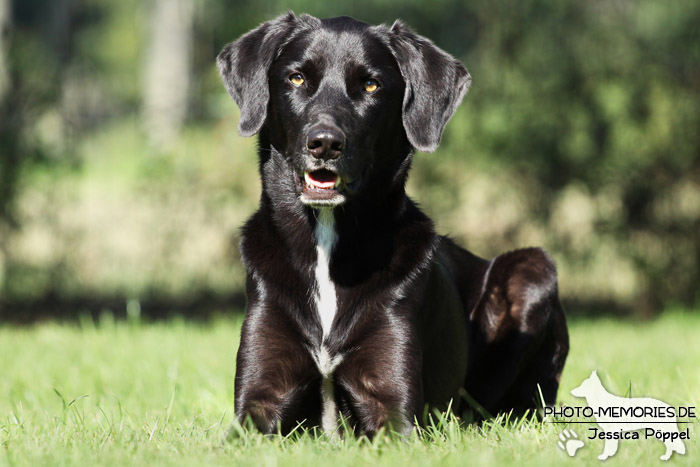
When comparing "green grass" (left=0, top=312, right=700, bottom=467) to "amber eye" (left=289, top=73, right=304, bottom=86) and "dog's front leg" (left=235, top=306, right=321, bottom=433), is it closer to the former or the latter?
"dog's front leg" (left=235, top=306, right=321, bottom=433)

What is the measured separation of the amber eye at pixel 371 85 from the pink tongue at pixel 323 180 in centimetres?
42

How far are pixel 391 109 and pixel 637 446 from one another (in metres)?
1.73

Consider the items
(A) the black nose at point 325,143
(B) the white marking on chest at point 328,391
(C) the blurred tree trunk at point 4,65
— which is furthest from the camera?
(C) the blurred tree trunk at point 4,65

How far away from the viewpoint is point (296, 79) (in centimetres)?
409

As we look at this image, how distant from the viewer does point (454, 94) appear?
13.9 feet

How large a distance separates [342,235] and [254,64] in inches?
33.9

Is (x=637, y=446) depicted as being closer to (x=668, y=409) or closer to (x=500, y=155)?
(x=668, y=409)

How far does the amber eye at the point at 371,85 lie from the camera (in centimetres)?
405

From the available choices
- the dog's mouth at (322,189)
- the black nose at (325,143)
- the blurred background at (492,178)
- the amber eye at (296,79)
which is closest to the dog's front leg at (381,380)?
the dog's mouth at (322,189)

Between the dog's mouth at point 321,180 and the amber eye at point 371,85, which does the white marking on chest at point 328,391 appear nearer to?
the dog's mouth at point 321,180

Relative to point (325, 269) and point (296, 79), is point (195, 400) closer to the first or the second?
point (325, 269)

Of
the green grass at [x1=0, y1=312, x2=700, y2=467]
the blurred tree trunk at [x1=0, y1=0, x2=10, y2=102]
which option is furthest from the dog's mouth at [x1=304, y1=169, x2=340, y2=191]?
the blurred tree trunk at [x1=0, y1=0, x2=10, y2=102]

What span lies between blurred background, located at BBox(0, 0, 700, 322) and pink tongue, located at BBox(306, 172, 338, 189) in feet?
17.0

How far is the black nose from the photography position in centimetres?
373
